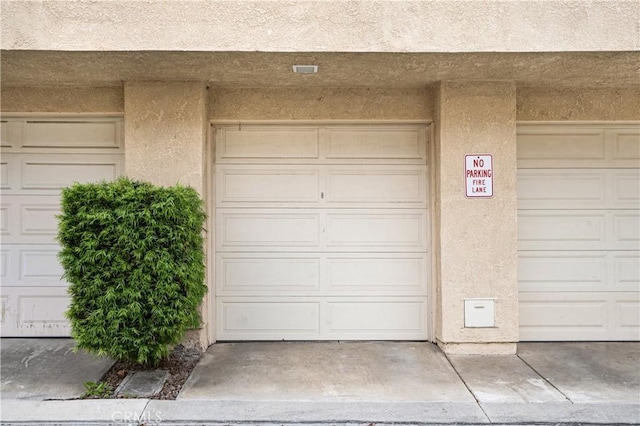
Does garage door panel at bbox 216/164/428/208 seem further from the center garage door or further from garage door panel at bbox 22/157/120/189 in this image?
garage door panel at bbox 22/157/120/189

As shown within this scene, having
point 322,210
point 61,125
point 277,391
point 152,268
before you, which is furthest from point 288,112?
point 277,391

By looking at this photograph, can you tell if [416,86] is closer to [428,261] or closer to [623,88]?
[428,261]

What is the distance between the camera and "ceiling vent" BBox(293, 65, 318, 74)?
4.29 meters

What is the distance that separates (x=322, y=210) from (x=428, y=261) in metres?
1.36

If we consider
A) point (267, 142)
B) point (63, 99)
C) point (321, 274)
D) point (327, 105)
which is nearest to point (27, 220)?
point (63, 99)

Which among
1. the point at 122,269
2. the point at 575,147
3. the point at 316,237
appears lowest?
the point at 122,269

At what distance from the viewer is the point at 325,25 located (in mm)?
3951

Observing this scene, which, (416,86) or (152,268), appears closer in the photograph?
(152,268)

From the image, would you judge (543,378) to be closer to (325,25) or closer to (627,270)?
(627,270)

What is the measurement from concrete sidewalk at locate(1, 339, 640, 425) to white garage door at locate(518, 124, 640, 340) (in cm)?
51

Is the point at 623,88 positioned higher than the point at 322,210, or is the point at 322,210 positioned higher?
the point at 623,88

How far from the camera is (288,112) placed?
5.05 metres

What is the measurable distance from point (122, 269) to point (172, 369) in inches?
45.7

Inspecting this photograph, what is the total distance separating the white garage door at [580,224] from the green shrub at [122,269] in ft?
12.8
